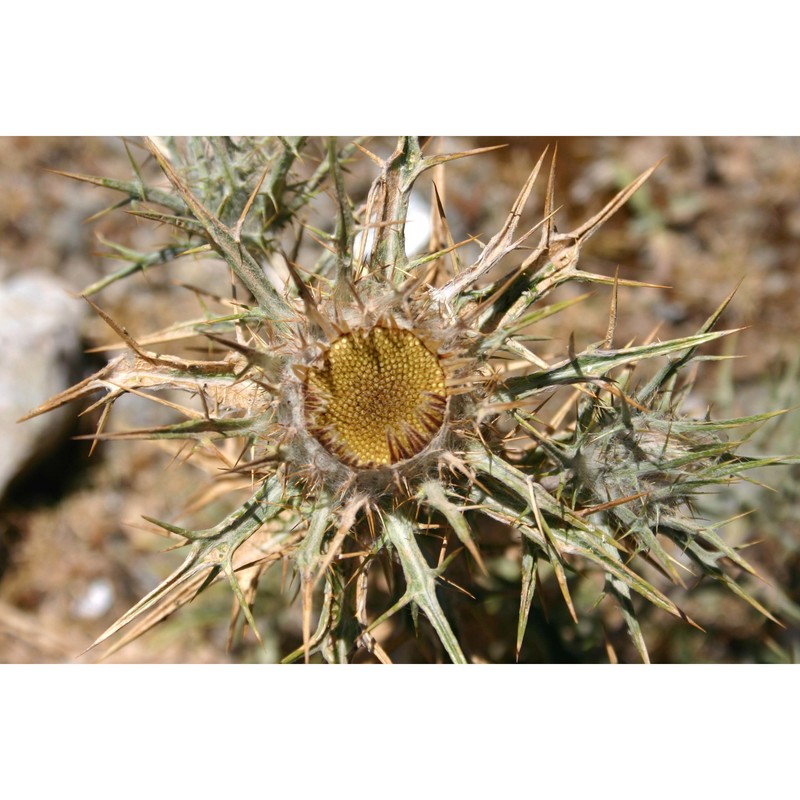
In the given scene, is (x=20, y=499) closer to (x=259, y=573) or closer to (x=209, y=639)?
(x=209, y=639)

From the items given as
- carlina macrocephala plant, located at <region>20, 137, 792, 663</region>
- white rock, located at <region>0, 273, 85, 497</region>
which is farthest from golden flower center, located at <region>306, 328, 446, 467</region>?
white rock, located at <region>0, 273, 85, 497</region>

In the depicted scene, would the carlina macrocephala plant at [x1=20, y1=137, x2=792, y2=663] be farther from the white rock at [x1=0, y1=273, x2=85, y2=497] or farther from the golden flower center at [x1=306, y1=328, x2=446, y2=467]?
the white rock at [x1=0, y1=273, x2=85, y2=497]

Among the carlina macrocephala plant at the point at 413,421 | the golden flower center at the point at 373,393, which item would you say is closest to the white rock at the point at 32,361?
the carlina macrocephala plant at the point at 413,421

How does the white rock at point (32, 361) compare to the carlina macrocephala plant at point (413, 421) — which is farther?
the white rock at point (32, 361)

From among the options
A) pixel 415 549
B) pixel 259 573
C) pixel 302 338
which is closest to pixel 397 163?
pixel 302 338

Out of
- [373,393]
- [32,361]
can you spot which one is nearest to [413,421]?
[373,393]

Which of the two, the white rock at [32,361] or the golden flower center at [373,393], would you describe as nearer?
the golden flower center at [373,393]

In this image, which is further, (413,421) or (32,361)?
(32,361)

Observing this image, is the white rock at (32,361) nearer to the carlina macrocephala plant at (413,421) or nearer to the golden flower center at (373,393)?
the carlina macrocephala plant at (413,421)

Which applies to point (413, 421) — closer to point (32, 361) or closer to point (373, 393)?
point (373, 393)
